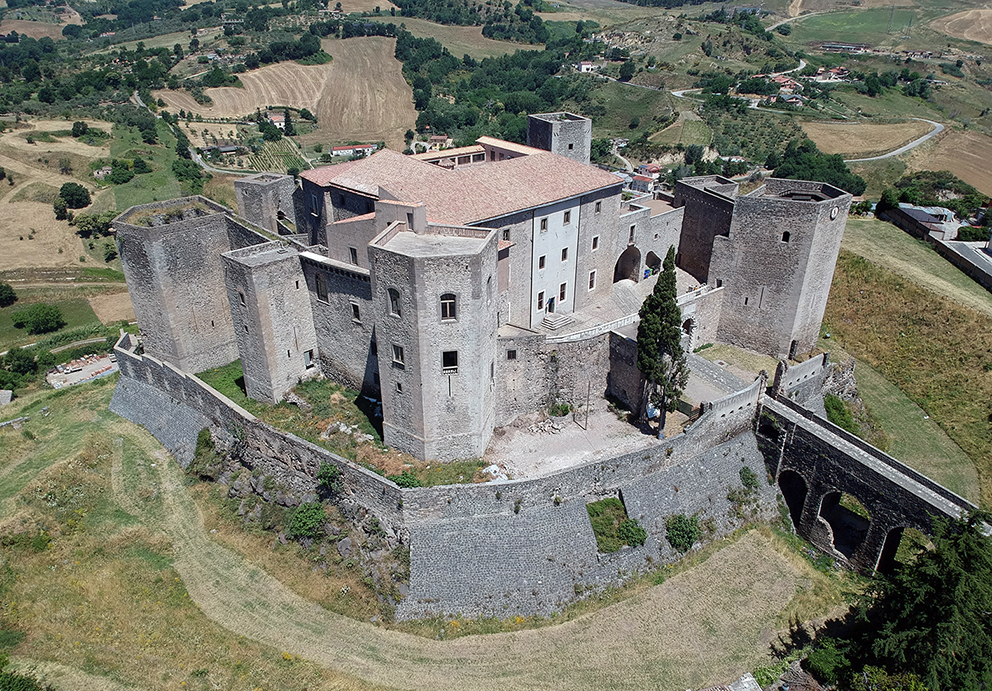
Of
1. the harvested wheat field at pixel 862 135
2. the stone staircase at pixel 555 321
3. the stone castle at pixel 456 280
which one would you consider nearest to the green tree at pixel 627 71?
the harvested wheat field at pixel 862 135

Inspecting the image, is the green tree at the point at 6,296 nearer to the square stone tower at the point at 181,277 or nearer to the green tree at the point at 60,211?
the green tree at the point at 60,211

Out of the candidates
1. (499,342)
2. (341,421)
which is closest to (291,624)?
(341,421)

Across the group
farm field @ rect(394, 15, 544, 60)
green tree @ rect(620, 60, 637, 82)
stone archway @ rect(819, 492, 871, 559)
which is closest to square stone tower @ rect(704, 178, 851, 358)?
stone archway @ rect(819, 492, 871, 559)

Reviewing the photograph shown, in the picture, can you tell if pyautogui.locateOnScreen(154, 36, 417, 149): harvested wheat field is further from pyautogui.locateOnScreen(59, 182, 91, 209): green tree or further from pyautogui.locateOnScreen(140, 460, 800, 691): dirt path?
pyautogui.locateOnScreen(140, 460, 800, 691): dirt path

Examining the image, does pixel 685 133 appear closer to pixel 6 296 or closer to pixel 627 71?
pixel 627 71

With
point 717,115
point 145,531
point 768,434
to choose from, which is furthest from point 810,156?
point 145,531
